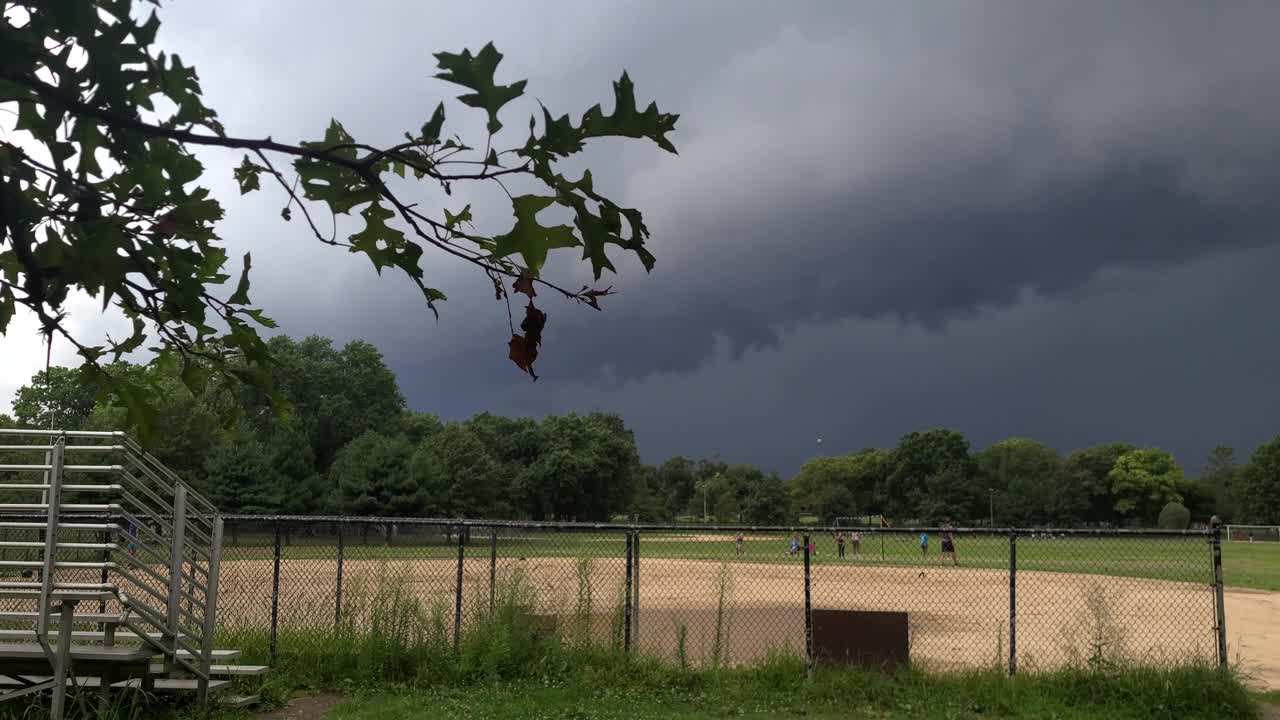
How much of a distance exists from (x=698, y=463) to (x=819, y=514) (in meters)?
50.9

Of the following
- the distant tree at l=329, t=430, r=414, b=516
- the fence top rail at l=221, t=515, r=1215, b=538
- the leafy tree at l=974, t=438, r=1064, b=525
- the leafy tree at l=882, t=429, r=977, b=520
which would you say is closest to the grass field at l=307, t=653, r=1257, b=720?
the fence top rail at l=221, t=515, r=1215, b=538

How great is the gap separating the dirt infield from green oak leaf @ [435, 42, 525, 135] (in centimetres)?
1023

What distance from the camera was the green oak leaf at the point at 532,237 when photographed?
76.2 inches

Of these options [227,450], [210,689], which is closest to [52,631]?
[210,689]

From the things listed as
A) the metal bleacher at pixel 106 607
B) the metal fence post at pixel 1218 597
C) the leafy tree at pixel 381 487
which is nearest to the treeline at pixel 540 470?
the leafy tree at pixel 381 487

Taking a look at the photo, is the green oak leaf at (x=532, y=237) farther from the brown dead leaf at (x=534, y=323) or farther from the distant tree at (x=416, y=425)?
the distant tree at (x=416, y=425)

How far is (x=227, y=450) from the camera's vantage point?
2223 inches

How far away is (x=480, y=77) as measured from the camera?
6.39ft

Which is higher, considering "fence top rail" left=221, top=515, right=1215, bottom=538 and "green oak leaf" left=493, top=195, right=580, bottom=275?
"green oak leaf" left=493, top=195, right=580, bottom=275

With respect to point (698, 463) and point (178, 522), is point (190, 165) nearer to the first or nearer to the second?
point (178, 522)

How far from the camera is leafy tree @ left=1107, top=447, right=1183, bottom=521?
125 metres

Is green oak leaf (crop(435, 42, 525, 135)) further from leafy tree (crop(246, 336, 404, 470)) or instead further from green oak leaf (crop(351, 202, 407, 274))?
leafy tree (crop(246, 336, 404, 470))

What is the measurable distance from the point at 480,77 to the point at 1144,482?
14151 cm

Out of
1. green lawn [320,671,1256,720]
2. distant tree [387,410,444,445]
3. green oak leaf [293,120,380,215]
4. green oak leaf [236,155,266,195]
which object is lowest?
green lawn [320,671,1256,720]
